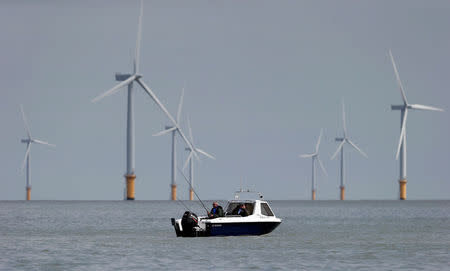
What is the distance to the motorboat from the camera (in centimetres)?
7112

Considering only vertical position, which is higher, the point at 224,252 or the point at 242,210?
the point at 242,210

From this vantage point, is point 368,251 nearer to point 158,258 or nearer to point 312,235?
point 158,258

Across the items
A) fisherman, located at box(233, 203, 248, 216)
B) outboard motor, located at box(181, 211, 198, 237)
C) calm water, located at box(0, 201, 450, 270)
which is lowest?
calm water, located at box(0, 201, 450, 270)

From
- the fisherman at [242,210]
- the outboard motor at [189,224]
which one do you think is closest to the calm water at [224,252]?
the outboard motor at [189,224]

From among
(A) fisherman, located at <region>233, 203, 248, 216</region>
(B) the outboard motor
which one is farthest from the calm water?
(A) fisherman, located at <region>233, 203, 248, 216</region>

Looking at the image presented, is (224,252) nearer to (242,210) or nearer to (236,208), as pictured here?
(242,210)

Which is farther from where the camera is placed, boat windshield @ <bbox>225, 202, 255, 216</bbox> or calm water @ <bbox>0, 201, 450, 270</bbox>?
boat windshield @ <bbox>225, 202, 255, 216</bbox>

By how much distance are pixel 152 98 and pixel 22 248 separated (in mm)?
106493

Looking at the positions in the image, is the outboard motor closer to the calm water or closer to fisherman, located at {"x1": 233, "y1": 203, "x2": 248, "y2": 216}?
the calm water

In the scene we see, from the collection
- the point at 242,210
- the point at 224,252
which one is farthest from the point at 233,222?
the point at 224,252

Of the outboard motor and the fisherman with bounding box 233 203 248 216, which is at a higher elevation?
the fisherman with bounding box 233 203 248 216

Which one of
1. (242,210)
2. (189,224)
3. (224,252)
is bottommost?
(224,252)

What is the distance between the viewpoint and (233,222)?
234 feet

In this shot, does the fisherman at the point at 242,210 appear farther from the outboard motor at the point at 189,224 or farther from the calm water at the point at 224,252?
the outboard motor at the point at 189,224
